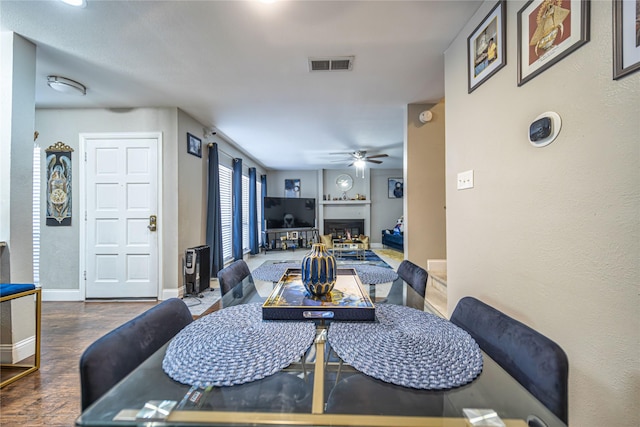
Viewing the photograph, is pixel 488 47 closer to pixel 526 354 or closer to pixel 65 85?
pixel 526 354

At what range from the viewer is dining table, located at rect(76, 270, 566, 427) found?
0.57 metres

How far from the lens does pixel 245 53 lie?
2.15 metres

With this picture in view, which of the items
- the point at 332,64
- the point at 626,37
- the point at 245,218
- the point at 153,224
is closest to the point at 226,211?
the point at 245,218

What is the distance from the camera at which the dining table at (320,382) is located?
1.86ft

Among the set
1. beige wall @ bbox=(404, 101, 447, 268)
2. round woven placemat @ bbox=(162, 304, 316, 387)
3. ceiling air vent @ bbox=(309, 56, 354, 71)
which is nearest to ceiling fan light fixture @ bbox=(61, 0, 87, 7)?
ceiling air vent @ bbox=(309, 56, 354, 71)

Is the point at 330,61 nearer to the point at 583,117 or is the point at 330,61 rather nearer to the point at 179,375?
the point at 583,117

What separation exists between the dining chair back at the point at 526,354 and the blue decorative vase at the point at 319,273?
1.89 feet

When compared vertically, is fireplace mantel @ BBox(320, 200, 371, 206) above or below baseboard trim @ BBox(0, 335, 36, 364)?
above

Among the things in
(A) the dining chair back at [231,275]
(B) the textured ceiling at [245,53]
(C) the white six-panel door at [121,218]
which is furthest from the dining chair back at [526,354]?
(C) the white six-panel door at [121,218]

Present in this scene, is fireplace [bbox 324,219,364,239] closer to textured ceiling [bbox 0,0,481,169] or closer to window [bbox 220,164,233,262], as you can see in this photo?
window [bbox 220,164,233,262]

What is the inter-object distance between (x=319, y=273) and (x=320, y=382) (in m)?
0.49

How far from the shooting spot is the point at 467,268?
6.10 feet

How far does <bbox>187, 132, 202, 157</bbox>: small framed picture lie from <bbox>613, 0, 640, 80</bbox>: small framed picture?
153 inches

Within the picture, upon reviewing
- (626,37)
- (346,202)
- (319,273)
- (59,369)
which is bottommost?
(59,369)
